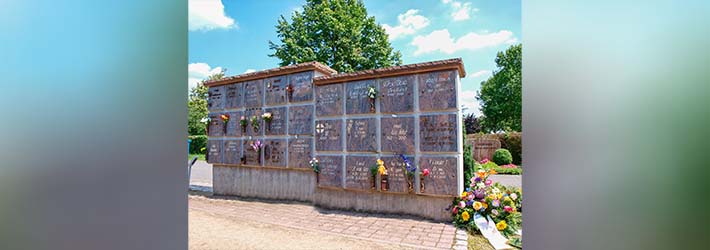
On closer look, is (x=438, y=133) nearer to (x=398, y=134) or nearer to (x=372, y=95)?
(x=398, y=134)

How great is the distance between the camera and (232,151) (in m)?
5.53

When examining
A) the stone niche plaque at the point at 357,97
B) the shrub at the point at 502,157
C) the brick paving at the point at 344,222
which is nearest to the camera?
the brick paving at the point at 344,222

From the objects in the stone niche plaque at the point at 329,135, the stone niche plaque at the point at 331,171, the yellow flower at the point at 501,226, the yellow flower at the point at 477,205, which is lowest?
the yellow flower at the point at 501,226

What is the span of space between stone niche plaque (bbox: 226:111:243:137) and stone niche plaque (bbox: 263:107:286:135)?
2.26 ft

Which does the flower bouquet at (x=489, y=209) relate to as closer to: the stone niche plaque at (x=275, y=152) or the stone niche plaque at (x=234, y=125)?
the stone niche plaque at (x=275, y=152)

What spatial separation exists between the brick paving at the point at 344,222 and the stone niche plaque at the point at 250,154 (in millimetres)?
693

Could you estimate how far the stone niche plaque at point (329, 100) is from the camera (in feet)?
14.7

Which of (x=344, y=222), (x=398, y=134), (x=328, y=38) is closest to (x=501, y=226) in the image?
(x=398, y=134)

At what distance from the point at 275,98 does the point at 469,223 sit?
3.67 m

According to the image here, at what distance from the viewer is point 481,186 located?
12.6ft

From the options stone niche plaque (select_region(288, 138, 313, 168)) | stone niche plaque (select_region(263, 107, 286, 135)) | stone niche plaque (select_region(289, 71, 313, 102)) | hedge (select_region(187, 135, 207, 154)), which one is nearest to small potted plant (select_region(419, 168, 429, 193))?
stone niche plaque (select_region(288, 138, 313, 168))

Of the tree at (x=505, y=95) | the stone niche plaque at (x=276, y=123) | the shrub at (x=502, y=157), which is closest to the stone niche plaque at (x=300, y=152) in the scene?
the stone niche plaque at (x=276, y=123)
